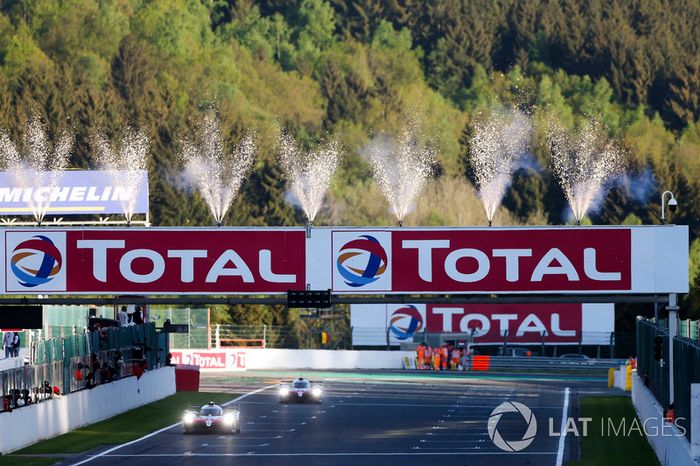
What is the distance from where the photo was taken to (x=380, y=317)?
10100 cm

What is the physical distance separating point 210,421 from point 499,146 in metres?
87.4

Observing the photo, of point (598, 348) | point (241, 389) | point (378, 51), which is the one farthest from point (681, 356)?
point (378, 51)

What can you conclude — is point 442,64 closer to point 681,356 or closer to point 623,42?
point 623,42

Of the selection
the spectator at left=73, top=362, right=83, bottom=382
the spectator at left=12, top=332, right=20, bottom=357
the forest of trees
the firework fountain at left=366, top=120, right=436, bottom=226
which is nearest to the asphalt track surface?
the spectator at left=73, top=362, right=83, bottom=382

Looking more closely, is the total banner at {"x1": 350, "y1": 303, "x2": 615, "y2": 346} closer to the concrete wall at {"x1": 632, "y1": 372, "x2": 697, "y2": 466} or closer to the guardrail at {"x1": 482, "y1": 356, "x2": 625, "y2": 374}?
the guardrail at {"x1": 482, "y1": 356, "x2": 625, "y2": 374}

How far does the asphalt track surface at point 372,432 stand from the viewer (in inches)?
1697

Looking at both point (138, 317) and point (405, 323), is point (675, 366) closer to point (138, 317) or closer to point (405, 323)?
point (138, 317)

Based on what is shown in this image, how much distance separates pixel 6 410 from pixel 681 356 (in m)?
17.5

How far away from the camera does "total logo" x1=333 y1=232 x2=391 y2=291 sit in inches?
1731

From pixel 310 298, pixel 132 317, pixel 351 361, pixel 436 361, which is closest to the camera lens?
pixel 310 298

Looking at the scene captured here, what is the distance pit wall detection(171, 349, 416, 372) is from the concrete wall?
116 feet

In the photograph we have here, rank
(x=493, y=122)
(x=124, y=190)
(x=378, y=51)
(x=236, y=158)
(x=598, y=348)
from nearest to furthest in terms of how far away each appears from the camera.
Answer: (x=124, y=190) < (x=598, y=348) < (x=236, y=158) < (x=493, y=122) < (x=378, y=51)

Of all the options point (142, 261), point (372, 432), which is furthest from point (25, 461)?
point (372, 432)

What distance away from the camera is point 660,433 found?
135ft
